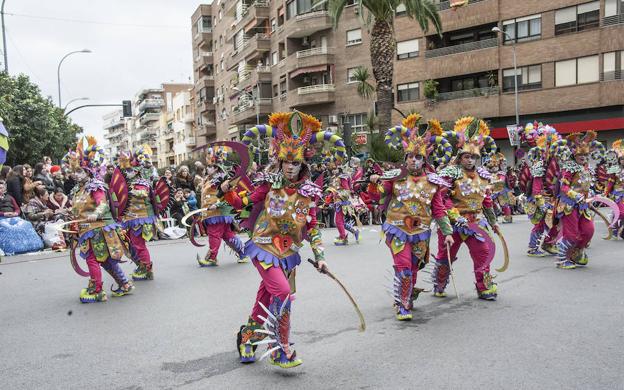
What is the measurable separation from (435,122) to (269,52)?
41526 millimetres

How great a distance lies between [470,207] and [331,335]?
2703 mm

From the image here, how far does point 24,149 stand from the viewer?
23.1 meters

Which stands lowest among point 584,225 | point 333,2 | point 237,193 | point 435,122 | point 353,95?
point 584,225

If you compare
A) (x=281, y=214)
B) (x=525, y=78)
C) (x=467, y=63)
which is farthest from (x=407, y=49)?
(x=281, y=214)

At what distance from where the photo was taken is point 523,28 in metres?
32.8

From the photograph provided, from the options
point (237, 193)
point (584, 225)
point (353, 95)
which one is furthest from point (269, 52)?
point (237, 193)

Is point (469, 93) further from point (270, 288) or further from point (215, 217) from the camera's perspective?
point (270, 288)

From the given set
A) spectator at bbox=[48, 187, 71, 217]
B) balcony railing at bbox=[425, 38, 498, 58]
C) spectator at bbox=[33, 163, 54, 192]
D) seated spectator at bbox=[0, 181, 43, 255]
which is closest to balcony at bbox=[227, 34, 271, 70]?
balcony railing at bbox=[425, 38, 498, 58]

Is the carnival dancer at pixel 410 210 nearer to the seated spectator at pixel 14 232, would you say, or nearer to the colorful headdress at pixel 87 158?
the colorful headdress at pixel 87 158

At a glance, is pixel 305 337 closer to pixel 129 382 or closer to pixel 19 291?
pixel 129 382

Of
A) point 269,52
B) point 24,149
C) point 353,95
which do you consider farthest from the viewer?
point 269,52

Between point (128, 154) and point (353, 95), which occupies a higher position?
point (353, 95)

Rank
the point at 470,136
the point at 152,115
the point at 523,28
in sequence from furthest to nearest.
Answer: the point at 152,115
the point at 523,28
the point at 470,136

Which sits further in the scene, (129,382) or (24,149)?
(24,149)
